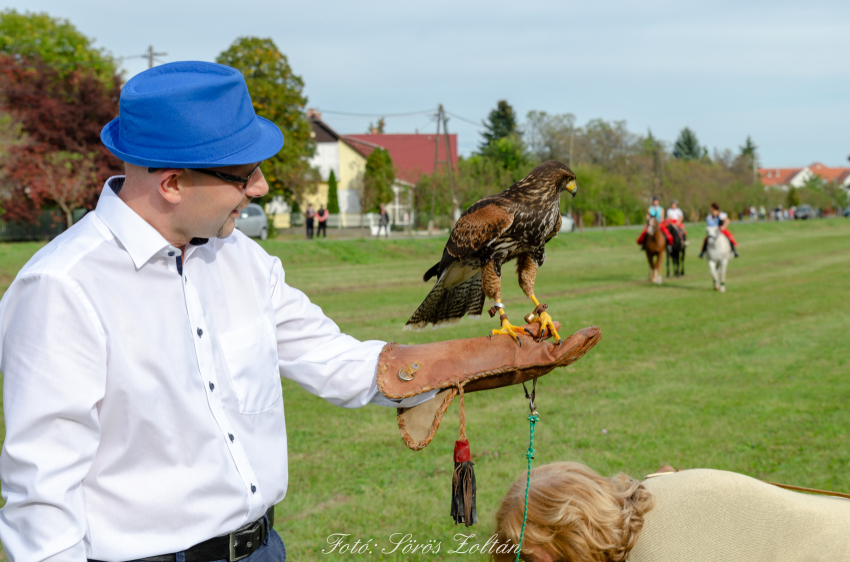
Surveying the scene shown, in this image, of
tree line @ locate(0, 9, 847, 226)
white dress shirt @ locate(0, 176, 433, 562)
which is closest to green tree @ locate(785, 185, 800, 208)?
tree line @ locate(0, 9, 847, 226)

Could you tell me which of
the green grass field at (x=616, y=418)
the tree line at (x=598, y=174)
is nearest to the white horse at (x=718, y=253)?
the green grass field at (x=616, y=418)

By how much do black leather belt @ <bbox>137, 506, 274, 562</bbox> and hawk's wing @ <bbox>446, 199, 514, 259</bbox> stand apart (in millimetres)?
1068

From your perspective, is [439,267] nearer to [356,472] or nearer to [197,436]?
[197,436]

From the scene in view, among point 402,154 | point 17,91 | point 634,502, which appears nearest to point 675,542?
point 634,502

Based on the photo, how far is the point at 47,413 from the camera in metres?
1.56

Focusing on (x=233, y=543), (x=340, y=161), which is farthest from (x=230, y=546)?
(x=340, y=161)

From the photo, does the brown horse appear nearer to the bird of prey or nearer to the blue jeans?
the bird of prey

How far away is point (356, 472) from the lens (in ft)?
17.9

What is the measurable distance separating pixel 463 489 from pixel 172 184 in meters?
1.28

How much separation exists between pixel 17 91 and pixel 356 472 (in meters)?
30.6

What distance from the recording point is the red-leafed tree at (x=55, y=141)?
27297 millimetres

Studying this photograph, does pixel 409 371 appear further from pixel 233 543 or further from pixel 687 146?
pixel 687 146

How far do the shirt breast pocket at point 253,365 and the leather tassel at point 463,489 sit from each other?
618 millimetres

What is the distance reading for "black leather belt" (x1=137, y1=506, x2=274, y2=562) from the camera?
1.86m
